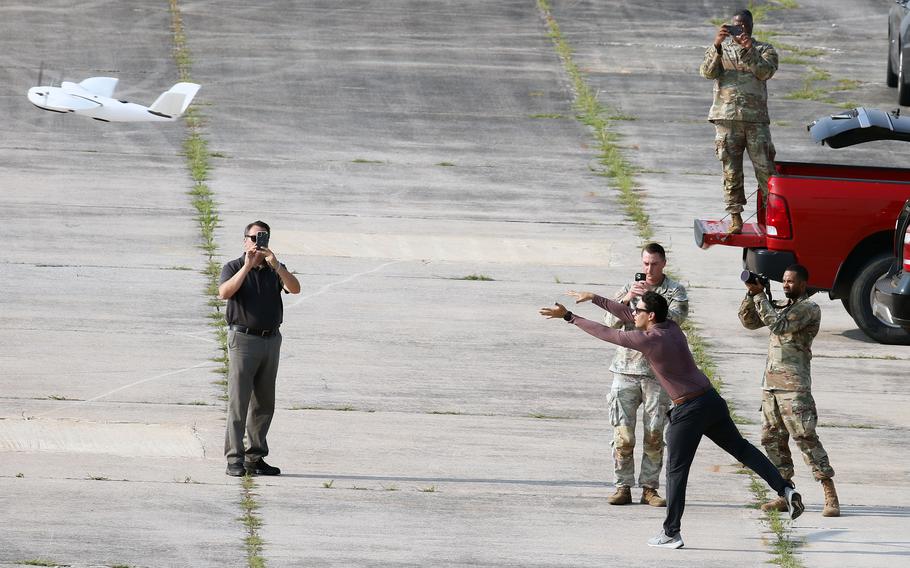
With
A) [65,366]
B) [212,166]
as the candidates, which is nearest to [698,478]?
[65,366]

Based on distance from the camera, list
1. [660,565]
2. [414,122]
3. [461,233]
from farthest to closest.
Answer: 1. [414,122]
2. [461,233]
3. [660,565]

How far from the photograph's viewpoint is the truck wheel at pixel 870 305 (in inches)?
519

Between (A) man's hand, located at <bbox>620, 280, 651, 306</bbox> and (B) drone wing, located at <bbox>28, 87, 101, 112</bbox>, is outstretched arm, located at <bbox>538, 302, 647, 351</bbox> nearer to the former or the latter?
Answer: (A) man's hand, located at <bbox>620, 280, 651, 306</bbox>

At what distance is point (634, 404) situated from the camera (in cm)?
940

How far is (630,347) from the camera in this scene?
8.53 m

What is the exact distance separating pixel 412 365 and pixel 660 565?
4425 mm

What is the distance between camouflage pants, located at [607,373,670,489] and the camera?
9336 mm

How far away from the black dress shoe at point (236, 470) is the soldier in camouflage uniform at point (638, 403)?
2.34m

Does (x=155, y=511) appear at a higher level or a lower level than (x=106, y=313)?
higher

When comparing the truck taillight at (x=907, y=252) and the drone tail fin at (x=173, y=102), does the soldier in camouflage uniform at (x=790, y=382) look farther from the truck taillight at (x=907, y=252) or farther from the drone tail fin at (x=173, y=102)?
the drone tail fin at (x=173, y=102)

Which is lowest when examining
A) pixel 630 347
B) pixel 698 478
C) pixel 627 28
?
pixel 627 28

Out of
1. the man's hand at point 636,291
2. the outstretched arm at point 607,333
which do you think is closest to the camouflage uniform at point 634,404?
the man's hand at point 636,291

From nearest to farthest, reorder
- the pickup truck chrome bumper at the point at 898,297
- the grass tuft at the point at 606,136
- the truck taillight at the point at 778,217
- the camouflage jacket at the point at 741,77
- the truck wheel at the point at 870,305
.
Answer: the pickup truck chrome bumper at the point at 898,297 → the truck taillight at the point at 778,217 → the truck wheel at the point at 870,305 → the camouflage jacket at the point at 741,77 → the grass tuft at the point at 606,136

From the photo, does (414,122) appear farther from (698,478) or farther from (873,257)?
(698,478)
